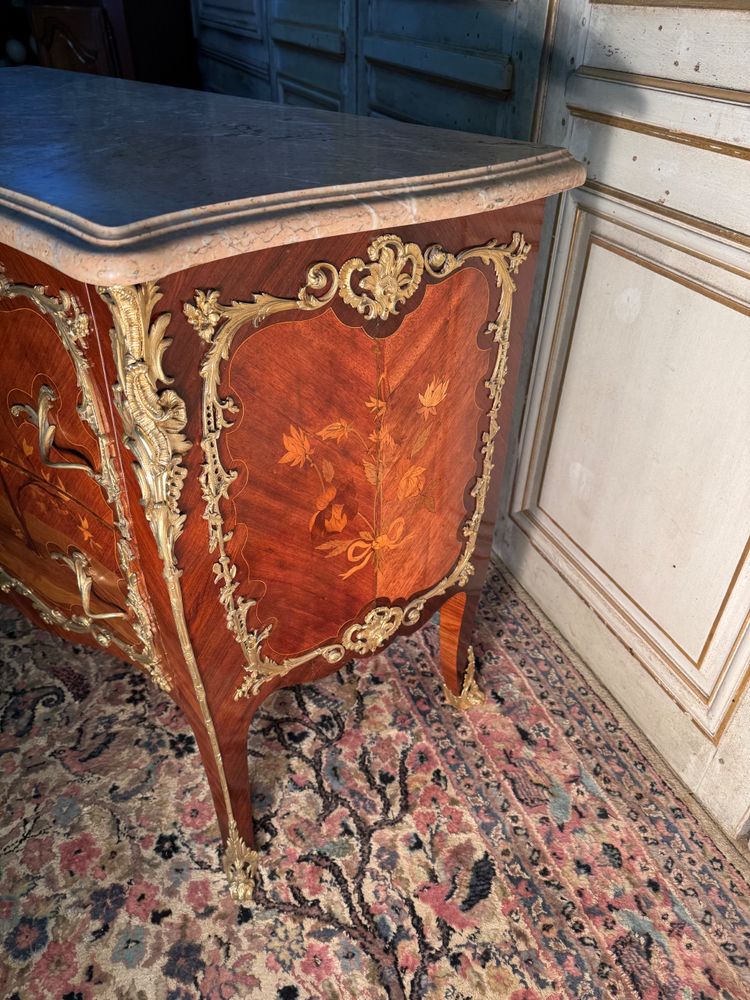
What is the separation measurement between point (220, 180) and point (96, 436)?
0.97 feet

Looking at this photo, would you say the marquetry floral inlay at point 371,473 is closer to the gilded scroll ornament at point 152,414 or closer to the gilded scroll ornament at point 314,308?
the gilded scroll ornament at point 314,308

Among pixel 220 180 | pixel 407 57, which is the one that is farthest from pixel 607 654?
pixel 407 57

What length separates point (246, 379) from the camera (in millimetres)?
725

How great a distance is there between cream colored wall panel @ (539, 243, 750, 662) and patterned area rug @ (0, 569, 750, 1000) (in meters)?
0.30

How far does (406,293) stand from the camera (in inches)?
30.7

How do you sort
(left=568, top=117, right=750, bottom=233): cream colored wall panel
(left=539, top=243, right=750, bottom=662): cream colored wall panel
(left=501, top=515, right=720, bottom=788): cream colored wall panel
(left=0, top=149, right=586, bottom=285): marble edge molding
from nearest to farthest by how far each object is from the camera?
1. (left=0, top=149, right=586, bottom=285): marble edge molding
2. (left=568, top=117, right=750, bottom=233): cream colored wall panel
3. (left=539, top=243, right=750, bottom=662): cream colored wall panel
4. (left=501, top=515, right=720, bottom=788): cream colored wall panel

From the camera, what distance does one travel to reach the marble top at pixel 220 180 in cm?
58

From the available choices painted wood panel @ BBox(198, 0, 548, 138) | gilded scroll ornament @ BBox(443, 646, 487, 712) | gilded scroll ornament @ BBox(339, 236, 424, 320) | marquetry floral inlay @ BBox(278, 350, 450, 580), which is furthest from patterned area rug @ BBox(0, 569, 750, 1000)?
painted wood panel @ BBox(198, 0, 548, 138)

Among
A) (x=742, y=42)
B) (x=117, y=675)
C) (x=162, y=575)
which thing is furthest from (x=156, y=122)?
(x=117, y=675)

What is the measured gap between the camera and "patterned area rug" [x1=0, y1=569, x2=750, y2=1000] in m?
0.97

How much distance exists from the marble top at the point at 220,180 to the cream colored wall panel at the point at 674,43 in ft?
0.71

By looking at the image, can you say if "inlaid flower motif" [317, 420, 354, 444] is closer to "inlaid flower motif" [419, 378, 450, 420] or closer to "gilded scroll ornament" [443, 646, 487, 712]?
"inlaid flower motif" [419, 378, 450, 420]

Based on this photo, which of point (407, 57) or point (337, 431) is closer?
point (337, 431)

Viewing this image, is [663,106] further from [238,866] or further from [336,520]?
[238,866]
